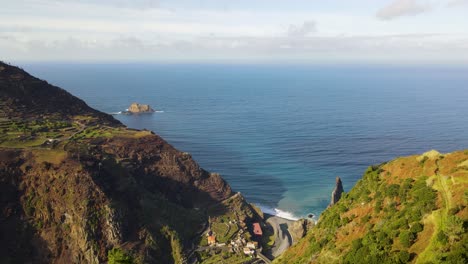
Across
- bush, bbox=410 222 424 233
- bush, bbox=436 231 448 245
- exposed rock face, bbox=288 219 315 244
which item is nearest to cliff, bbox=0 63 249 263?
exposed rock face, bbox=288 219 315 244

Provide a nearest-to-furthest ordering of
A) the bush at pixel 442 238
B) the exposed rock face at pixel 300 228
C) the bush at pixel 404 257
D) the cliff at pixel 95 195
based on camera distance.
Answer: the bush at pixel 442 238 < the bush at pixel 404 257 < the cliff at pixel 95 195 < the exposed rock face at pixel 300 228

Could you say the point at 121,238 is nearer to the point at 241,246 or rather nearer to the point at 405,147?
the point at 241,246

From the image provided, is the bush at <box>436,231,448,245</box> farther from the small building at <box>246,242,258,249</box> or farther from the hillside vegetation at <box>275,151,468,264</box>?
the small building at <box>246,242,258,249</box>

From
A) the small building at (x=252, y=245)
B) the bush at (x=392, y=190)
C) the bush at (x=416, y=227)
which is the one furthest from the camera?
the small building at (x=252, y=245)

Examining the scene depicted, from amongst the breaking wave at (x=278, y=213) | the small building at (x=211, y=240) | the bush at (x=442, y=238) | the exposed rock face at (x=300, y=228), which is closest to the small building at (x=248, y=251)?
the small building at (x=211, y=240)

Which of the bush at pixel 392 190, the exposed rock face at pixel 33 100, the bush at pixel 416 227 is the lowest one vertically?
the bush at pixel 416 227

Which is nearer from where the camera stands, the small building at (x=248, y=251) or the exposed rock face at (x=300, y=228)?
the small building at (x=248, y=251)

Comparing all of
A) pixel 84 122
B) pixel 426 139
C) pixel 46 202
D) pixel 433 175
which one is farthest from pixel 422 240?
pixel 426 139

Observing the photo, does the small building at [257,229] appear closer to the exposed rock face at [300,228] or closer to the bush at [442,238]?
the exposed rock face at [300,228]
